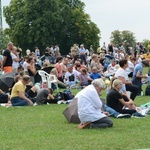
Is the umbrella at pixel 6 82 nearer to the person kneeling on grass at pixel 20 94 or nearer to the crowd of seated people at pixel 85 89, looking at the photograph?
the crowd of seated people at pixel 85 89

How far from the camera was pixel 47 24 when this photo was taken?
73938 millimetres

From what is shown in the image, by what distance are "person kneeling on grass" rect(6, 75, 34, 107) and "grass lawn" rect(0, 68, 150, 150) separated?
1.81m

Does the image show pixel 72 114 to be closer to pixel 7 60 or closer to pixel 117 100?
pixel 117 100

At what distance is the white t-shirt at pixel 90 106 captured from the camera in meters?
11.2

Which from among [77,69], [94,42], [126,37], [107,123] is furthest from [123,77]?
[126,37]

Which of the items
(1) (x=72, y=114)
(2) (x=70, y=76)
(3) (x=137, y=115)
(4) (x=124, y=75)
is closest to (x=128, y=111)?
(3) (x=137, y=115)

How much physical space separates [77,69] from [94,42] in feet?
189

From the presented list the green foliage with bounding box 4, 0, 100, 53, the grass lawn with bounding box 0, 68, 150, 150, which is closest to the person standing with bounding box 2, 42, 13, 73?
the grass lawn with bounding box 0, 68, 150, 150

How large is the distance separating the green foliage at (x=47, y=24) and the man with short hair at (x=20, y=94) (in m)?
56.6

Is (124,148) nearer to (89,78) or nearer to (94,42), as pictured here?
(89,78)

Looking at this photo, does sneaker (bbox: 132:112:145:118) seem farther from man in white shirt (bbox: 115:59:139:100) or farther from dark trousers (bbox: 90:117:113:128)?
man in white shirt (bbox: 115:59:139:100)

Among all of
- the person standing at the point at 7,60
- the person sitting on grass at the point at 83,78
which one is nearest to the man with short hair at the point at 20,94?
the person standing at the point at 7,60

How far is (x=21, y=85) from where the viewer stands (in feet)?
51.0

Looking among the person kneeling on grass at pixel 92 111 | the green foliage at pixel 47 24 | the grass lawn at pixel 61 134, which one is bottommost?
the grass lawn at pixel 61 134
